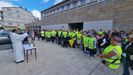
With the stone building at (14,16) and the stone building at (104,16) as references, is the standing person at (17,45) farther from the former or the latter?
the stone building at (14,16)

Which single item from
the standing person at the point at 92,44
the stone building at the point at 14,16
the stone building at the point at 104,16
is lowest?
the standing person at the point at 92,44

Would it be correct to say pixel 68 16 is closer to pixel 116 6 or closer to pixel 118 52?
pixel 116 6

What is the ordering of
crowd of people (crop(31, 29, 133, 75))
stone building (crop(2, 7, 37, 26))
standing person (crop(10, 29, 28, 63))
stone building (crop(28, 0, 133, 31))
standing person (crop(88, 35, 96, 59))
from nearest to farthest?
crowd of people (crop(31, 29, 133, 75)), standing person (crop(10, 29, 28, 63)), standing person (crop(88, 35, 96, 59)), stone building (crop(28, 0, 133, 31)), stone building (crop(2, 7, 37, 26))

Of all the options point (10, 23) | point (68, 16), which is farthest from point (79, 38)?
point (10, 23)

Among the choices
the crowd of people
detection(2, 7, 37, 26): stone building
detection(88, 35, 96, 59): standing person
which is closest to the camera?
the crowd of people

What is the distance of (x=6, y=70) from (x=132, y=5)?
29.3ft

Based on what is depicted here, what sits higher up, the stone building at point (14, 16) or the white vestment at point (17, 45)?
the stone building at point (14, 16)

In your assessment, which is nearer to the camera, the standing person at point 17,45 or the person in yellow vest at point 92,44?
the standing person at point 17,45

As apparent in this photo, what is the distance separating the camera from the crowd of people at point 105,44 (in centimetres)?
235

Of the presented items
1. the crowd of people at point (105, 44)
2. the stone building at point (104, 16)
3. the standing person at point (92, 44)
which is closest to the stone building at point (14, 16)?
the stone building at point (104, 16)

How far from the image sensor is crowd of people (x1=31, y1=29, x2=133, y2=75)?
2.35 m

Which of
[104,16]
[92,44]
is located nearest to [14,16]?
[104,16]

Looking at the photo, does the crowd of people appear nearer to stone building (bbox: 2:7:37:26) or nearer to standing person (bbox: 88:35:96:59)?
standing person (bbox: 88:35:96:59)

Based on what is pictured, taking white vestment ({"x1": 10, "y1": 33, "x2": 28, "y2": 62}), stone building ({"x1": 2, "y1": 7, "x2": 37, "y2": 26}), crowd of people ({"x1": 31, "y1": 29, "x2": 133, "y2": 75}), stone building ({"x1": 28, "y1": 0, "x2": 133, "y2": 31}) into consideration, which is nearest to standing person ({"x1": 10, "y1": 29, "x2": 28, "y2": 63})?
white vestment ({"x1": 10, "y1": 33, "x2": 28, "y2": 62})
